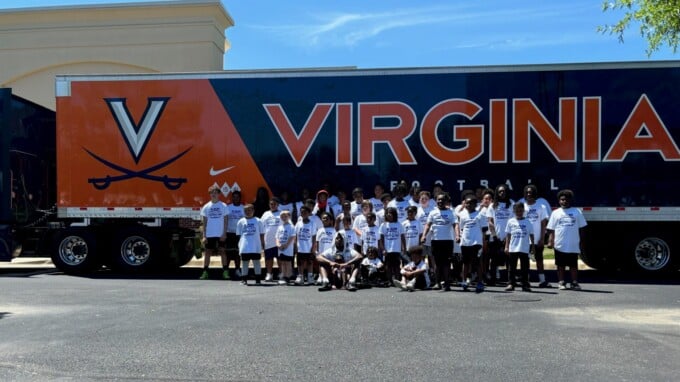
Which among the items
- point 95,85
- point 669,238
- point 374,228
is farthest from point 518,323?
point 95,85

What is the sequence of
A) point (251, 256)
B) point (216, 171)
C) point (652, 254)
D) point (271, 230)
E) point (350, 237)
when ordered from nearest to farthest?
point (350, 237) < point (251, 256) < point (271, 230) < point (652, 254) < point (216, 171)

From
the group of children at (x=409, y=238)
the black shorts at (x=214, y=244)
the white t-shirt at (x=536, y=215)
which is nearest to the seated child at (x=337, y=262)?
the group of children at (x=409, y=238)

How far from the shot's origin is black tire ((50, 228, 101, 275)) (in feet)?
40.6

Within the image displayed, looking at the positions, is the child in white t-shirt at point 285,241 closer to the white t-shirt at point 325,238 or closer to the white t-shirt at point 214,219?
the white t-shirt at point 325,238

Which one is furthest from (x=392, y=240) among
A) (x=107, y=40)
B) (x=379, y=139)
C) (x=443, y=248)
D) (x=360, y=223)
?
(x=107, y=40)

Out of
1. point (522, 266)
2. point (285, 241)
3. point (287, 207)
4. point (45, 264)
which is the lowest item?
point (45, 264)

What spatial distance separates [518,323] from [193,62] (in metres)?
15.0

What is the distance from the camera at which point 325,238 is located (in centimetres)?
1053

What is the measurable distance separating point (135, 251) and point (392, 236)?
5.43 metres

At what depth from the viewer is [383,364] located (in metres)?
5.26

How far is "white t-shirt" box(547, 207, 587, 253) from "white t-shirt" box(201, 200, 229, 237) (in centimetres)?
581

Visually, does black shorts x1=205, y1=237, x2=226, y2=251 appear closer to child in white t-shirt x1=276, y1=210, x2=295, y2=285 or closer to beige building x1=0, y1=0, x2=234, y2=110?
child in white t-shirt x1=276, y1=210, x2=295, y2=285

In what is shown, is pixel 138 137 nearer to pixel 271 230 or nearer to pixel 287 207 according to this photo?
pixel 287 207

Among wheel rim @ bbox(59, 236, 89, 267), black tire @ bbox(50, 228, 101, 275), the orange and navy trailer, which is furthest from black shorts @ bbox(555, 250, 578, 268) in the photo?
wheel rim @ bbox(59, 236, 89, 267)
